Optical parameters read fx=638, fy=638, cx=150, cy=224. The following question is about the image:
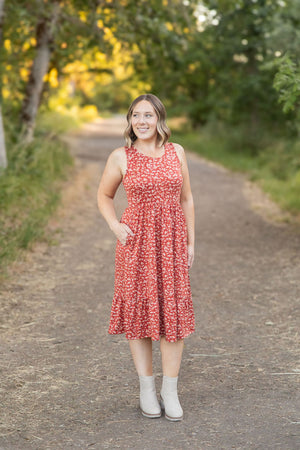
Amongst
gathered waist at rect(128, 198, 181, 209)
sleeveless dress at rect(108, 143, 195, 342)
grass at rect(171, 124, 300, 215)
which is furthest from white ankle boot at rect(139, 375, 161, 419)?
grass at rect(171, 124, 300, 215)

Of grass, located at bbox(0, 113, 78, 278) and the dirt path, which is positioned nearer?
the dirt path

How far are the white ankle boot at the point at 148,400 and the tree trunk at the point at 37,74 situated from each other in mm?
9411

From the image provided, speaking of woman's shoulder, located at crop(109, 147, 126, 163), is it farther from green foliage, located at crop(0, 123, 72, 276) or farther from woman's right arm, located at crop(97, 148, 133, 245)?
green foliage, located at crop(0, 123, 72, 276)

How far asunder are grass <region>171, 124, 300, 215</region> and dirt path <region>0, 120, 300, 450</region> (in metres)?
3.74

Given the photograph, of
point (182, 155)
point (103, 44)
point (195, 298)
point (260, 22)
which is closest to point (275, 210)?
point (103, 44)

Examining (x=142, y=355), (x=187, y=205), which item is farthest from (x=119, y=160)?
(x=142, y=355)

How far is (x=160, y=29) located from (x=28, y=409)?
8.55 m

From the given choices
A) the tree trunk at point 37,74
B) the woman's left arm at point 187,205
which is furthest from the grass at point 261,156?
the woman's left arm at point 187,205

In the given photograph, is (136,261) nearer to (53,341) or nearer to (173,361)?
(173,361)

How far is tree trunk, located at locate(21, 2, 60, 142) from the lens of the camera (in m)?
13.0

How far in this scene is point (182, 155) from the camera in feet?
12.5

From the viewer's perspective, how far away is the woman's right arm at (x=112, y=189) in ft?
12.1

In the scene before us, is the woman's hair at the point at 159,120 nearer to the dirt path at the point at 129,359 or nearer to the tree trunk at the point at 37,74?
the dirt path at the point at 129,359

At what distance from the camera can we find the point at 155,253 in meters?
3.66
